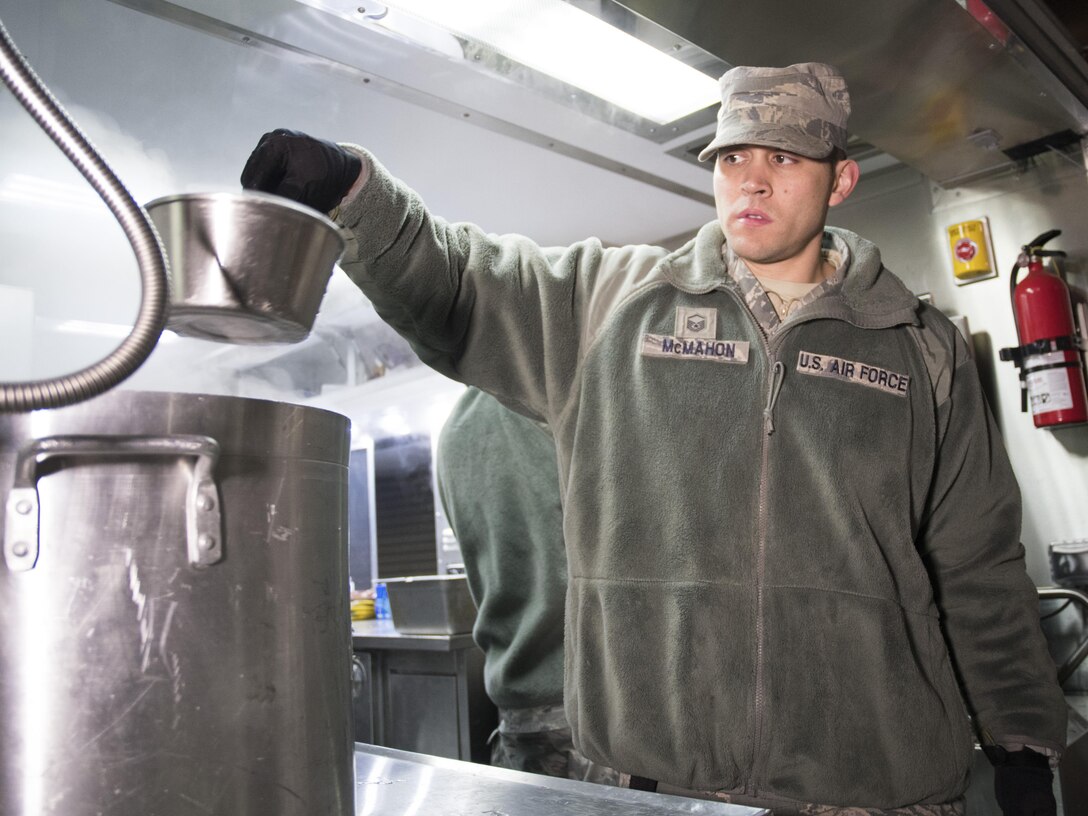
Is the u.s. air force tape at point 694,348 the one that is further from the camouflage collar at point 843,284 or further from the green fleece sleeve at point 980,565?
the green fleece sleeve at point 980,565

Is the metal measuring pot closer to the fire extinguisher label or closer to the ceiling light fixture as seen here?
the ceiling light fixture

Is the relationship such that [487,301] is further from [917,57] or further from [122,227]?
[917,57]

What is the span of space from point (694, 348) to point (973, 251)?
5.81 ft

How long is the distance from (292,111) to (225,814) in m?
2.20

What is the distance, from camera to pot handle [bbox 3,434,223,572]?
71 cm

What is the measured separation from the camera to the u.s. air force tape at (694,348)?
1.63 m

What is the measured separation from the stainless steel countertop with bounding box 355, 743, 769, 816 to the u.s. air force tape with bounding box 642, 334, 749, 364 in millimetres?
759

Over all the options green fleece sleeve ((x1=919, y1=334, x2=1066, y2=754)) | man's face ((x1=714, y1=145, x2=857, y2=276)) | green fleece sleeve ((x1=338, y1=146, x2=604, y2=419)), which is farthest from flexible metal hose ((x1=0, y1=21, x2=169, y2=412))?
green fleece sleeve ((x1=919, y1=334, x2=1066, y2=754))

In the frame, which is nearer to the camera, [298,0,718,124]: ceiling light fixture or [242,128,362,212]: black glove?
[242,128,362,212]: black glove

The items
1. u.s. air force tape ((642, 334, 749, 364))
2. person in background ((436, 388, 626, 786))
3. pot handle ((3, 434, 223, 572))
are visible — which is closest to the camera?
pot handle ((3, 434, 223, 572))

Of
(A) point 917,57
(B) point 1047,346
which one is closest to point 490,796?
(A) point 917,57

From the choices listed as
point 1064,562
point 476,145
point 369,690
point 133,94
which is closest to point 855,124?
point 476,145

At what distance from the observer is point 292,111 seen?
258cm

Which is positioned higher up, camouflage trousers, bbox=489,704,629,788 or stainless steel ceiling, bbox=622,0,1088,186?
stainless steel ceiling, bbox=622,0,1088,186
